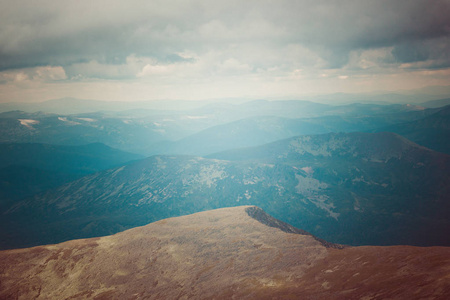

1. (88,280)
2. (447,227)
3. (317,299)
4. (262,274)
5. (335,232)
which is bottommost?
(335,232)

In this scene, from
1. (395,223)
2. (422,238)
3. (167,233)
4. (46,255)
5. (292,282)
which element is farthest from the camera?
(395,223)

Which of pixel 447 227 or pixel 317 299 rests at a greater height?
pixel 317 299

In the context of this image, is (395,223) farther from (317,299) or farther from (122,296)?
(122,296)

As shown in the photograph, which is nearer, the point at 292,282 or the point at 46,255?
the point at 292,282

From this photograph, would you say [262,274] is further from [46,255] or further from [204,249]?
[46,255]

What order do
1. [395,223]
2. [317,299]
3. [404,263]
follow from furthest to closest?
[395,223] → [404,263] → [317,299]

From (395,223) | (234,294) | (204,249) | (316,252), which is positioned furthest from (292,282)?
(395,223)
